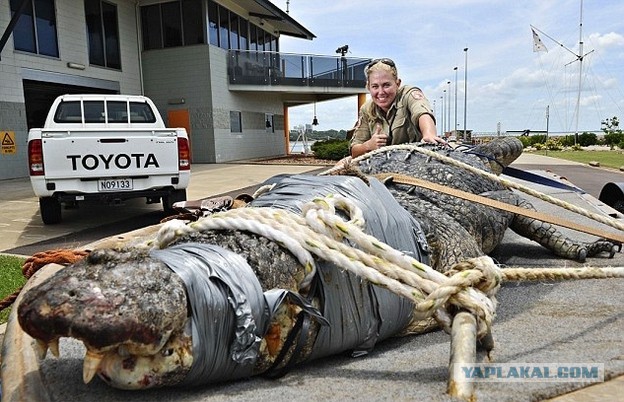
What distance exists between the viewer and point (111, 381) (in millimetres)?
1275

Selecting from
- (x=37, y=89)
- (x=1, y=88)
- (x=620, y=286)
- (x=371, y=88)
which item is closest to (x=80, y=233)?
(x=371, y=88)

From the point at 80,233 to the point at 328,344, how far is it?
210 inches

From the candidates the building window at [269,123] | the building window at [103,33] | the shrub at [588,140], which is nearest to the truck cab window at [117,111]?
the building window at [103,33]

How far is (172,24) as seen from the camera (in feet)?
61.4

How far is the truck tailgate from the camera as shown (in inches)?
232

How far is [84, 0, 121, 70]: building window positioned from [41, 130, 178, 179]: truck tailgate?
11608mm

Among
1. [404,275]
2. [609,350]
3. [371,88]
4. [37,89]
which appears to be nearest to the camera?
[404,275]

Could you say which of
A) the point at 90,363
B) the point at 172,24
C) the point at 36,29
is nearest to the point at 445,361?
the point at 90,363

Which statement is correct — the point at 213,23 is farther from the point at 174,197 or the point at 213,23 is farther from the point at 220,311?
the point at 220,311

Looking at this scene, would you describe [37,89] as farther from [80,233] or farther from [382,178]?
[382,178]

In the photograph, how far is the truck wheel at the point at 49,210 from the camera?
6.47 meters

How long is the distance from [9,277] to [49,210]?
2979 millimetres

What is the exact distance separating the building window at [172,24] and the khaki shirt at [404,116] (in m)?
16.3

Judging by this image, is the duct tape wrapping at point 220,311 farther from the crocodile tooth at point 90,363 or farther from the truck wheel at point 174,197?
the truck wheel at point 174,197
